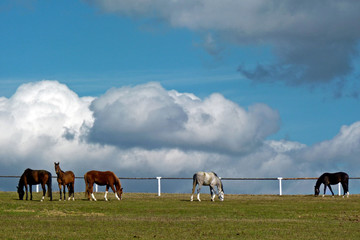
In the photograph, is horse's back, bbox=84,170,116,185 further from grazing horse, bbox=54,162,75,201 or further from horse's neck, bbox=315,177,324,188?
horse's neck, bbox=315,177,324,188

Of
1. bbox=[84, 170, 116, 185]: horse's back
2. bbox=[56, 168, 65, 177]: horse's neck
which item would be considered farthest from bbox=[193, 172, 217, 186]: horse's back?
bbox=[56, 168, 65, 177]: horse's neck

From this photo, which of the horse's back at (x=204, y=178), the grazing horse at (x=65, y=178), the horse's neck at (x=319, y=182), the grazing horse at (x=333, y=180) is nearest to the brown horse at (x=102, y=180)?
the grazing horse at (x=65, y=178)

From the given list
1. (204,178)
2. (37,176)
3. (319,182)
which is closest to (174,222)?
(204,178)

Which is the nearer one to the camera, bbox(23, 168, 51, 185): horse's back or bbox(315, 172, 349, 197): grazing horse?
bbox(23, 168, 51, 185): horse's back

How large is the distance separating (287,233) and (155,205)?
16353 millimetres

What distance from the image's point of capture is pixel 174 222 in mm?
25750

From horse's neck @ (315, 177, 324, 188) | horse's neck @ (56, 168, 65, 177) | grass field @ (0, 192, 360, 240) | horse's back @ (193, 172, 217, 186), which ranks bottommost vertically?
grass field @ (0, 192, 360, 240)

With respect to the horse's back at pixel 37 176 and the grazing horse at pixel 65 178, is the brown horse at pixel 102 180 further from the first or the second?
the horse's back at pixel 37 176

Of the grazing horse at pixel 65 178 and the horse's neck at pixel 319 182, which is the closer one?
the grazing horse at pixel 65 178

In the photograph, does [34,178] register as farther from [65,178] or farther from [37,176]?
[65,178]

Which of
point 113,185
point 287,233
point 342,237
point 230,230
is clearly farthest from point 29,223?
point 113,185

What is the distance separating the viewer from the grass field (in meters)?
21.0

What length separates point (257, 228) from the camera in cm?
2350

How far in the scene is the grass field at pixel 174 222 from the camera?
2098 centimetres
